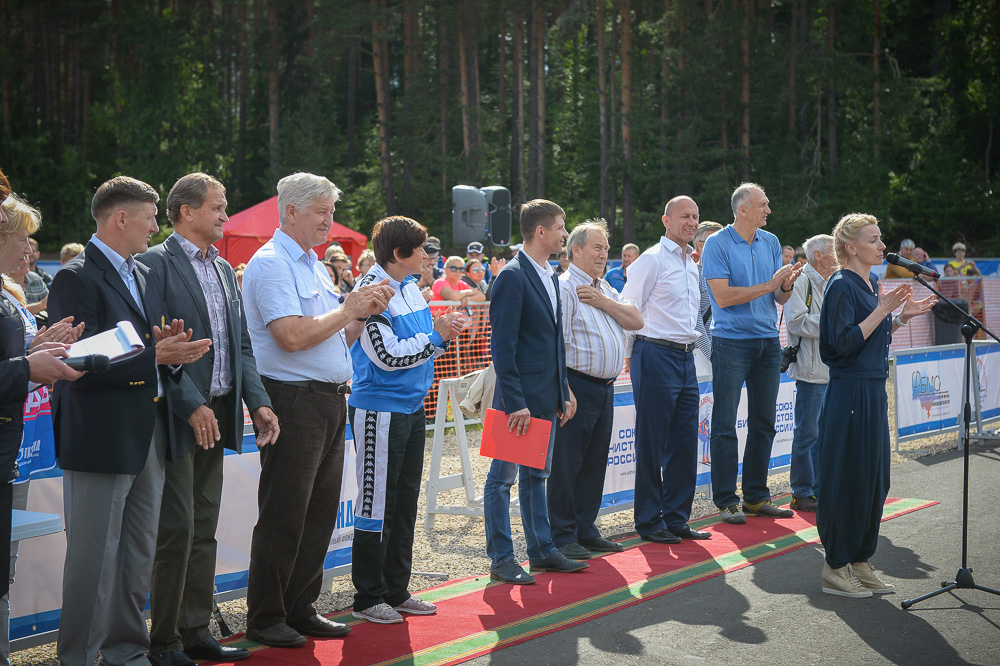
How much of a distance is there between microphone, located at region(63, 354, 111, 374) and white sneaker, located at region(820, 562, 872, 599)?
13.5 feet

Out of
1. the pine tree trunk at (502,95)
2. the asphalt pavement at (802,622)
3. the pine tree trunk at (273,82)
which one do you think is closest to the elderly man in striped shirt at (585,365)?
the asphalt pavement at (802,622)

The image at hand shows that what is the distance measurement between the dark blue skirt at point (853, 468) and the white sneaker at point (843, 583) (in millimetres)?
55

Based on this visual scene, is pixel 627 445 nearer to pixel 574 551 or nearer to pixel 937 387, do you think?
pixel 574 551

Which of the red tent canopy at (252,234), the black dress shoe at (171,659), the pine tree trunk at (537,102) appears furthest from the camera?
the pine tree trunk at (537,102)

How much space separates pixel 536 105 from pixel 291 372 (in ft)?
103

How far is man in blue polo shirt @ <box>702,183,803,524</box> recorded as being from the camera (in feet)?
23.1

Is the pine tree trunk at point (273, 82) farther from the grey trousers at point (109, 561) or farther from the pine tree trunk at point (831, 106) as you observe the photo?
the grey trousers at point (109, 561)

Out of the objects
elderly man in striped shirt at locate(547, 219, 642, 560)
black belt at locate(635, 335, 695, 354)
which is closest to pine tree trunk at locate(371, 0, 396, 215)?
black belt at locate(635, 335, 695, 354)

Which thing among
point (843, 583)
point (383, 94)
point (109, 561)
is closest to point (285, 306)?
point (109, 561)

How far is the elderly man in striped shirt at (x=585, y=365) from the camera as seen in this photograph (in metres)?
6.07

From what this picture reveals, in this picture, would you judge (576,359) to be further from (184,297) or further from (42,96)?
(42,96)

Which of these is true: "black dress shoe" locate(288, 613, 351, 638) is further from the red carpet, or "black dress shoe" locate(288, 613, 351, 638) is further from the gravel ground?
the gravel ground

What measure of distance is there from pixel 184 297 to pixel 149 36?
1582 inches

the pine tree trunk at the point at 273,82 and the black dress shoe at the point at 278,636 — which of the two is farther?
the pine tree trunk at the point at 273,82
